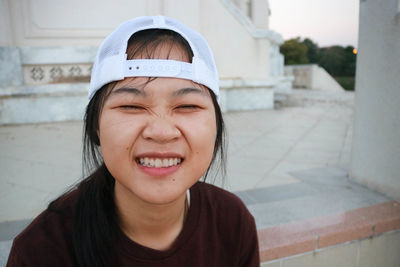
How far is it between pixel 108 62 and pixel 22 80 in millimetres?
5311

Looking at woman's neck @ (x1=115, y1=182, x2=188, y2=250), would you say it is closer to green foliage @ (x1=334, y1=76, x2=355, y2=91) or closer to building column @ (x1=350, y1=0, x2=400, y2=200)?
building column @ (x1=350, y1=0, x2=400, y2=200)

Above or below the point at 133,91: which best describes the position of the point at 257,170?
below

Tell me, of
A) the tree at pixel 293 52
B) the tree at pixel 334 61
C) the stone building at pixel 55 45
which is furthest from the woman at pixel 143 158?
the tree at pixel 334 61

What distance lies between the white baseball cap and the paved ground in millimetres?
1259

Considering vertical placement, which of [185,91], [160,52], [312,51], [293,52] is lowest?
[185,91]

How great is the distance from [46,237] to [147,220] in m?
0.32

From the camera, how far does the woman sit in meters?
0.92

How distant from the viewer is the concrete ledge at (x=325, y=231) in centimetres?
180

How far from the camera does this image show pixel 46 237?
0.95 m

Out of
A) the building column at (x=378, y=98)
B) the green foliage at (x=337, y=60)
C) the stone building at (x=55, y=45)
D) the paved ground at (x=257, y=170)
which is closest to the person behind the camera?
the paved ground at (x=257, y=170)

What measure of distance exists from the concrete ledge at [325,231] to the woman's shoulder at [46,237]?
113 centimetres

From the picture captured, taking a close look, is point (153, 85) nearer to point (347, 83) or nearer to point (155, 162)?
point (155, 162)

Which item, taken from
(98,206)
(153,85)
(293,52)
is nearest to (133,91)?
(153,85)

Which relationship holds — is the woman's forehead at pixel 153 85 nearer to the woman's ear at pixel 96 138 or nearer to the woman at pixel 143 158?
the woman at pixel 143 158
